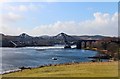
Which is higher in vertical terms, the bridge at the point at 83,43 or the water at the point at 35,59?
the bridge at the point at 83,43

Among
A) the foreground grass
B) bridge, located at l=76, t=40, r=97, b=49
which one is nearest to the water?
the foreground grass

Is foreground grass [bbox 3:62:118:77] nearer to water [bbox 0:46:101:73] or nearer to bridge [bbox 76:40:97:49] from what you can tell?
water [bbox 0:46:101:73]

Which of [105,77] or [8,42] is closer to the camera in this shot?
[105,77]

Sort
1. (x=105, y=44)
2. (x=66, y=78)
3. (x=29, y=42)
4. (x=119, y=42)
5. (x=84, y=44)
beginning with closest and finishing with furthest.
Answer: (x=66, y=78), (x=119, y=42), (x=105, y=44), (x=84, y=44), (x=29, y=42)

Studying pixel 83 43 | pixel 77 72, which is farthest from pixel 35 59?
pixel 83 43

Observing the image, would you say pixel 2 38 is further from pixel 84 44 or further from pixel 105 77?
pixel 105 77

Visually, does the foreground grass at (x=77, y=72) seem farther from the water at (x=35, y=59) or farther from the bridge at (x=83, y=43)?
the bridge at (x=83, y=43)

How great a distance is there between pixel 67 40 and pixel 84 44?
80.2 ft

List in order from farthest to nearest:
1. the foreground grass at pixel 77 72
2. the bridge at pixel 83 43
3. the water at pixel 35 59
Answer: the bridge at pixel 83 43
the water at pixel 35 59
the foreground grass at pixel 77 72

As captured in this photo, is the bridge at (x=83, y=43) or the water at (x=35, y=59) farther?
the bridge at (x=83, y=43)

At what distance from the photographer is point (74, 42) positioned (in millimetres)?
179250

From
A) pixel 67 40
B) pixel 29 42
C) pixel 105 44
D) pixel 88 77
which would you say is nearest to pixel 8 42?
pixel 29 42

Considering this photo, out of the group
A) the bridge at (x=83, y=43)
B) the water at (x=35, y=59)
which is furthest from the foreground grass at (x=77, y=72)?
the bridge at (x=83, y=43)

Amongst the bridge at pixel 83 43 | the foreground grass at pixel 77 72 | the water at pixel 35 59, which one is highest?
the bridge at pixel 83 43
